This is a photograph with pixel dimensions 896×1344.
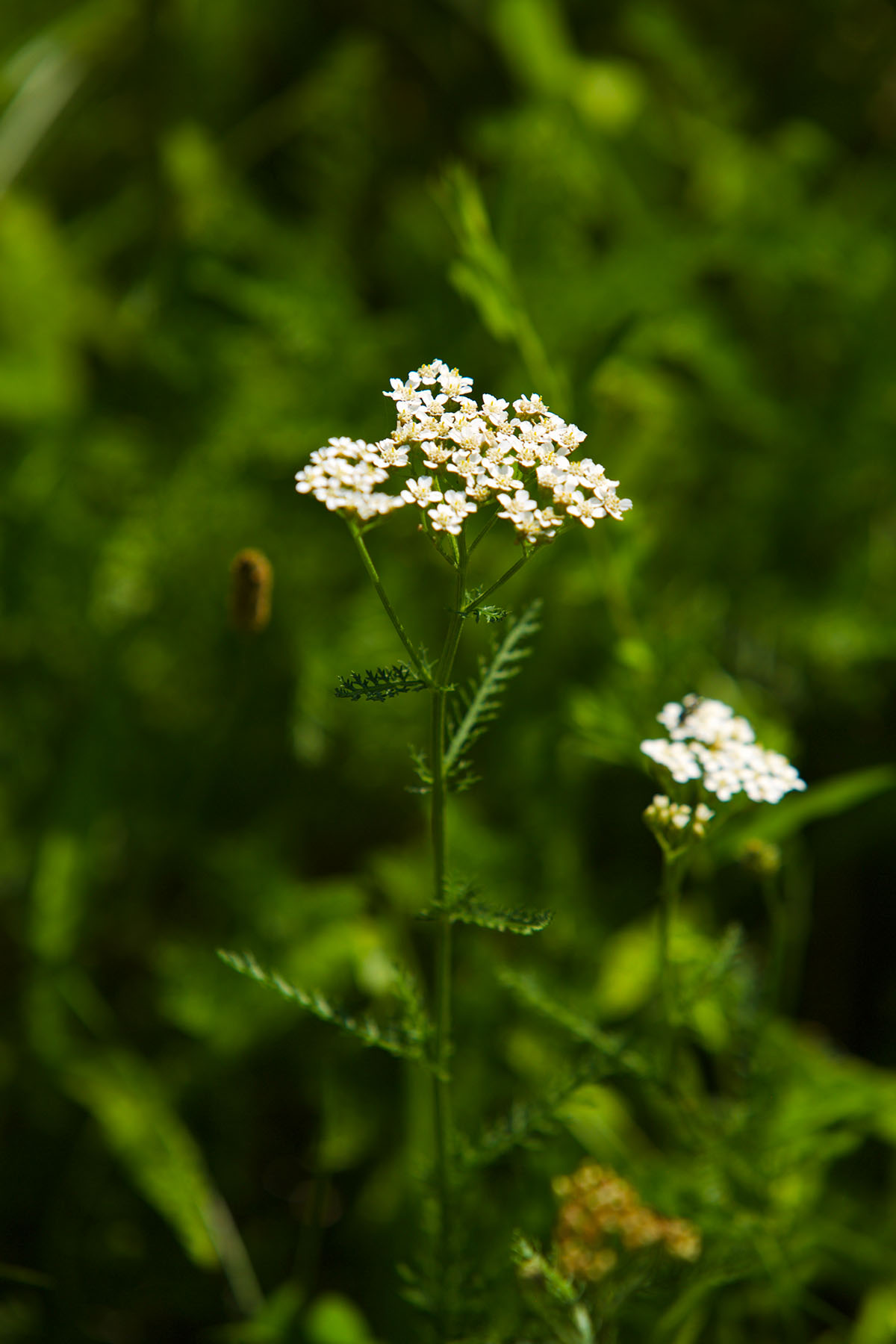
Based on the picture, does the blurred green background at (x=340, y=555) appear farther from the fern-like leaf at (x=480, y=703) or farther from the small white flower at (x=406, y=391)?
the small white flower at (x=406, y=391)

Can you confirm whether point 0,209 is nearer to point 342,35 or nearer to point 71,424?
point 71,424

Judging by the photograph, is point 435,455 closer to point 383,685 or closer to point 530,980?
point 383,685

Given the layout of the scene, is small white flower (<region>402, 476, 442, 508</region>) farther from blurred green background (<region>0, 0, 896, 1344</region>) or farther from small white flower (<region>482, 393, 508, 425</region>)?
blurred green background (<region>0, 0, 896, 1344</region>)

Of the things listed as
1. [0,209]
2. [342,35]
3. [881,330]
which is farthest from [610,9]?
[0,209]

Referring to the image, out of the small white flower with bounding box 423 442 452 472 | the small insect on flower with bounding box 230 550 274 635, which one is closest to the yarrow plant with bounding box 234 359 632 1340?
the small white flower with bounding box 423 442 452 472

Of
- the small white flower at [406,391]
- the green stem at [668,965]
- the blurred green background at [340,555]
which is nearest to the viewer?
the small white flower at [406,391]

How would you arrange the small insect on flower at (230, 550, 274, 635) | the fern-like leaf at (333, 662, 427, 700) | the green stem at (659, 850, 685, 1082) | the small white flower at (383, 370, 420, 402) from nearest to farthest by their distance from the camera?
the fern-like leaf at (333, 662, 427, 700) < the small white flower at (383, 370, 420, 402) < the green stem at (659, 850, 685, 1082) < the small insect on flower at (230, 550, 274, 635)

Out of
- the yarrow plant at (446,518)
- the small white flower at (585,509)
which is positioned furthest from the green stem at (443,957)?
the small white flower at (585,509)
